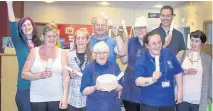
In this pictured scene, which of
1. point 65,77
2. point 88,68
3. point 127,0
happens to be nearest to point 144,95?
point 88,68

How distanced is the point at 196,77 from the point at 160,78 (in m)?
0.47

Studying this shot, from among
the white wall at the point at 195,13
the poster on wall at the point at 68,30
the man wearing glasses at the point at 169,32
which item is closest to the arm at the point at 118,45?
the man wearing glasses at the point at 169,32

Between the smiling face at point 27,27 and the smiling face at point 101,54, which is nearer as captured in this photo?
the smiling face at point 101,54

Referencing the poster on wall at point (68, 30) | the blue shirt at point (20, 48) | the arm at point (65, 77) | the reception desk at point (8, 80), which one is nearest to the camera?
the arm at point (65, 77)

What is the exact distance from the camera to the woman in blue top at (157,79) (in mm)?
1881

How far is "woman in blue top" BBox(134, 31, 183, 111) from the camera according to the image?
1881mm

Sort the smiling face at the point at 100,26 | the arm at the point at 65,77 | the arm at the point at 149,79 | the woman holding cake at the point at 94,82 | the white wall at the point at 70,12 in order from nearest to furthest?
the arm at the point at 149,79, the woman holding cake at the point at 94,82, the arm at the point at 65,77, the smiling face at the point at 100,26, the white wall at the point at 70,12

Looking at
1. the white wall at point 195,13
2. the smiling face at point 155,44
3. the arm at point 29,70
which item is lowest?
the arm at point 29,70

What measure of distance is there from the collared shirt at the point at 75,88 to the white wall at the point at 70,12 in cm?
641

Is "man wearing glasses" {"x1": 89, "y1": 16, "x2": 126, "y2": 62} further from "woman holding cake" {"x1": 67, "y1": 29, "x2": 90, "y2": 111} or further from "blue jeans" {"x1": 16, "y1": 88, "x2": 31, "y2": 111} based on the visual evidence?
"blue jeans" {"x1": 16, "y1": 88, "x2": 31, "y2": 111}

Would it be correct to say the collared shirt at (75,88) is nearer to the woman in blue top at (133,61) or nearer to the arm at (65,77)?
the arm at (65,77)

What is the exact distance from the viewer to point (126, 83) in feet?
7.98

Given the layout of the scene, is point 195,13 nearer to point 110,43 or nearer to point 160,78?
point 110,43

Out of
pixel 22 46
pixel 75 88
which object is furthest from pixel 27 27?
pixel 75 88
